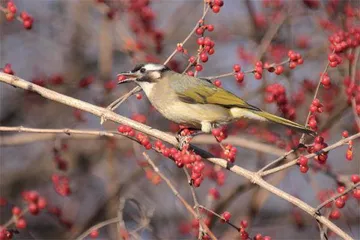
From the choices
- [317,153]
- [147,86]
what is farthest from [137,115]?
[317,153]

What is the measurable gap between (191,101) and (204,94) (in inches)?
A: 5.5

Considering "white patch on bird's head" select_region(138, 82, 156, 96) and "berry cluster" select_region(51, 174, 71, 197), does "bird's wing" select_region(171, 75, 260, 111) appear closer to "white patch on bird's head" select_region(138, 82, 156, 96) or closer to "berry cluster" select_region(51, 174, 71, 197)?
"white patch on bird's head" select_region(138, 82, 156, 96)

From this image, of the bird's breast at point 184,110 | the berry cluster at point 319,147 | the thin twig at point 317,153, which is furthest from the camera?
the bird's breast at point 184,110

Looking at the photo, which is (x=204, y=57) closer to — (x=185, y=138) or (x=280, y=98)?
→ (x=185, y=138)

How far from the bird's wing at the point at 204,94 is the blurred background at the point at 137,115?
0.30 m

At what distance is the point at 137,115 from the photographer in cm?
574

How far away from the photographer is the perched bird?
5.21 m

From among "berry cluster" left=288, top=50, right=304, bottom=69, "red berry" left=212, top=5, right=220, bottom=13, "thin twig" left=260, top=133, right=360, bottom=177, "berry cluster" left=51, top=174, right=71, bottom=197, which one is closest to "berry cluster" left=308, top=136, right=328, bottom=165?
"thin twig" left=260, top=133, right=360, bottom=177

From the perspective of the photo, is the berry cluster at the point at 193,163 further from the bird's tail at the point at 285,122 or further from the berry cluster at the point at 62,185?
the berry cluster at the point at 62,185

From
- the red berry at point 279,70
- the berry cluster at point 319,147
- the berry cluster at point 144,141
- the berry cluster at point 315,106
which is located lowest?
the berry cluster at point 319,147

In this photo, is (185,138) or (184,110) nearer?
(185,138)

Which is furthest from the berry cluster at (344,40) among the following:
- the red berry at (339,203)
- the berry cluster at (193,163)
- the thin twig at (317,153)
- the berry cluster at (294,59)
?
the berry cluster at (193,163)

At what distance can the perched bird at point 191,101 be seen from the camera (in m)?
5.21

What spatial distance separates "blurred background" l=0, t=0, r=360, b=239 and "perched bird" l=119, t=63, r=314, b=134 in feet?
1.07
